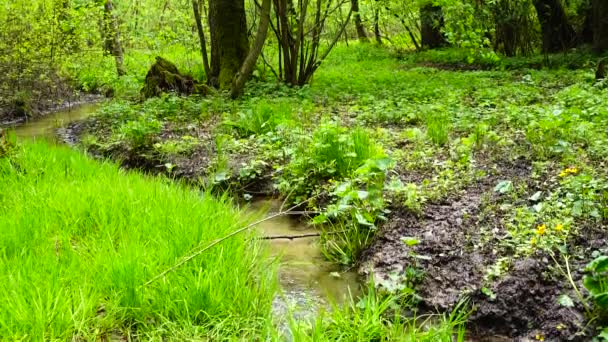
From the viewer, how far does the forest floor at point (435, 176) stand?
281cm

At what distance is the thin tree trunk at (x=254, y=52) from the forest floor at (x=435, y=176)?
0.53 meters

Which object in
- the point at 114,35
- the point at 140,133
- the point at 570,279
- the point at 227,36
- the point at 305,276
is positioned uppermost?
the point at 114,35

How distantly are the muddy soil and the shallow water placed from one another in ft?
0.65

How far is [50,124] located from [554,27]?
39.1 feet

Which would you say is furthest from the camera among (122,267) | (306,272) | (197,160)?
(197,160)

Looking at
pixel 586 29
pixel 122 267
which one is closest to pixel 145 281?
pixel 122 267

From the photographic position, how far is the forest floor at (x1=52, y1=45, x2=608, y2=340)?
2.81m

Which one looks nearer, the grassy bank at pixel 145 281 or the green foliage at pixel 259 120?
the grassy bank at pixel 145 281

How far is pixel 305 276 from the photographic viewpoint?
133 inches

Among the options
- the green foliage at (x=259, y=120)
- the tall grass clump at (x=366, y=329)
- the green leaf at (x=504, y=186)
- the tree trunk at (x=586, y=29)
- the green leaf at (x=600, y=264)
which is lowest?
the tall grass clump at (x=366, y=329)

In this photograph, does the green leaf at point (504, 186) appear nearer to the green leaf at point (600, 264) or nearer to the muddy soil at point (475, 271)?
the muddy soil at point (475, 271)

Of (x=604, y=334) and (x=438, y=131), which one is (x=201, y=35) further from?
(x=604, y=334)

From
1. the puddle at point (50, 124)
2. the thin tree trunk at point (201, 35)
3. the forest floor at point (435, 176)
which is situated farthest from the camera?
the thin tree trunk at point (201, 35)

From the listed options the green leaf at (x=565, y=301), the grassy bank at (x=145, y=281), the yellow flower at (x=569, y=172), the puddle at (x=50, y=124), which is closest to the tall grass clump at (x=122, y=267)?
the grassy bank at (x=145, y=281)
